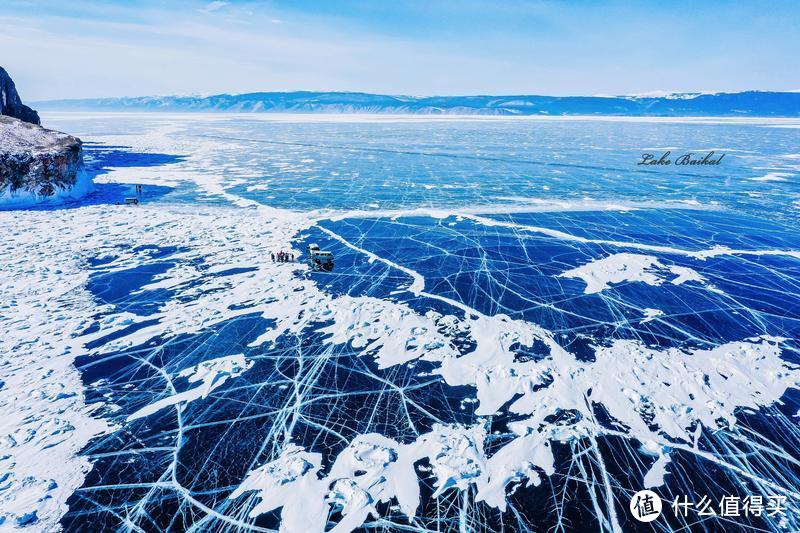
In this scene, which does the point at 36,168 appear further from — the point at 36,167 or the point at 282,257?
the point at 282,257

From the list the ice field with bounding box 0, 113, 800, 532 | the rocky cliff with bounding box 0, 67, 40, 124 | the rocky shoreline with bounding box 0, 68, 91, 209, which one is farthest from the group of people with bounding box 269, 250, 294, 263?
the rocky cliff with bounding box 0, 67, 40, 124

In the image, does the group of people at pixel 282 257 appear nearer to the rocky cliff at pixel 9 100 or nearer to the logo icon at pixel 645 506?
the logo icon at pixel 645 506

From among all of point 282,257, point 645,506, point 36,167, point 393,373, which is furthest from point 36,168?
point 645,506

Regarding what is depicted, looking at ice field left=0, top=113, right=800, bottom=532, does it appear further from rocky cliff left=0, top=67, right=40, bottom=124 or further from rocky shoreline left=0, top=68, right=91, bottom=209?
rocky cliff left=0, top=67, right=40, bottom=124

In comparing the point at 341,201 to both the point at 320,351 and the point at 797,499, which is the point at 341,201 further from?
the point at 797,499

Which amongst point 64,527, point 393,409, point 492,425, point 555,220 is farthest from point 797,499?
point 555,220

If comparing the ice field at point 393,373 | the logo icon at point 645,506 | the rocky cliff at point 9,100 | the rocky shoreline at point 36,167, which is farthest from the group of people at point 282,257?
the rocky cliff at point 9,100
